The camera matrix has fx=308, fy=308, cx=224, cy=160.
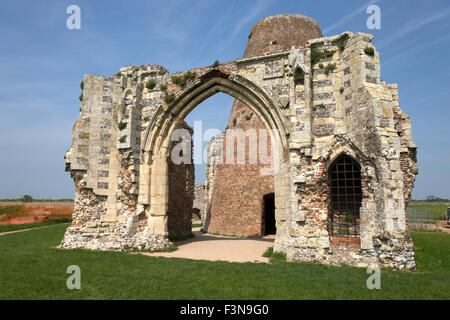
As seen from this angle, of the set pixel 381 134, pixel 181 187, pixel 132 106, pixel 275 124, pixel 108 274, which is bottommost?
pixel 108 274

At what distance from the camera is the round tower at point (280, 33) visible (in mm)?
17469

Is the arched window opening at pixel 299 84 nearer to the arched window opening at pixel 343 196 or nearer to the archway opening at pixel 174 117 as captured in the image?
the archway opening at pixel 174 117

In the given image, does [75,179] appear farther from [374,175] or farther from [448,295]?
[448,295]

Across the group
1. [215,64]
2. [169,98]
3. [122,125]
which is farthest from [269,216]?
[122,125]

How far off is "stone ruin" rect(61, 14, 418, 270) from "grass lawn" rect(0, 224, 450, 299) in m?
1.21

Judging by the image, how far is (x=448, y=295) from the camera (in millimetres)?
5180

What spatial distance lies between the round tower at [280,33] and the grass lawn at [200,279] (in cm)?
1308

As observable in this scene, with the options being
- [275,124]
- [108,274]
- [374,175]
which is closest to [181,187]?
[275,124]

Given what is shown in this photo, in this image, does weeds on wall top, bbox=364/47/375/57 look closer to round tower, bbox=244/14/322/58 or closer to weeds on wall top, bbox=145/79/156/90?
weeds on wall top, bbox=145/79/156/90

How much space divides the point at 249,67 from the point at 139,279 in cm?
727

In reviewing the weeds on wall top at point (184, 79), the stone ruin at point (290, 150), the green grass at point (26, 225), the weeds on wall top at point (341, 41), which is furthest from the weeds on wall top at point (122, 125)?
the green grass at point (26, 225)

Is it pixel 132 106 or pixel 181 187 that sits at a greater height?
pixel 132 106

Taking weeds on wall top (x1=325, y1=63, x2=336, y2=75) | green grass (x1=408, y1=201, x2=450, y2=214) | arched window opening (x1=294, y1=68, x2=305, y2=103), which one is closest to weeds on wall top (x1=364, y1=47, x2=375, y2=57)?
weeds on wall top (x1=325, y1=63, x2=336, y2=75)

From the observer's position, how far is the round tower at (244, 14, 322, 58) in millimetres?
17469
